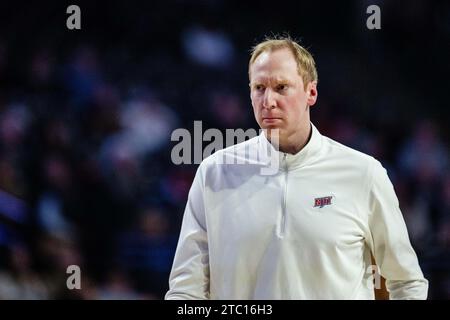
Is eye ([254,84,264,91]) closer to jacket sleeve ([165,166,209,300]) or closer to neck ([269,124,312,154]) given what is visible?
neck ([269,124,312,154])

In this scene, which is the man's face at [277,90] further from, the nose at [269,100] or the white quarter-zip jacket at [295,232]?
the white quarter-zip jacket at [295,232]

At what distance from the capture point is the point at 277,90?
238 centimetres

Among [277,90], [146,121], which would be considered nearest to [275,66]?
[277,90]

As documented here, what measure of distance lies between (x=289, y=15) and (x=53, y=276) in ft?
7.38

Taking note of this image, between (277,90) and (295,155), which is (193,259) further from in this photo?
(277,90)

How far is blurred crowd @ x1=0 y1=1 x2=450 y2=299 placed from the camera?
4664mm

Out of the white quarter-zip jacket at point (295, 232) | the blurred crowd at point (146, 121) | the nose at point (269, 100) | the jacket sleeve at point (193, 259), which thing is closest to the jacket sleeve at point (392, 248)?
the white quarter-zip jacket at point (295, 232)

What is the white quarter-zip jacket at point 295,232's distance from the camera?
7.43 feet

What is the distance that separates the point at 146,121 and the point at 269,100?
9.38 feet

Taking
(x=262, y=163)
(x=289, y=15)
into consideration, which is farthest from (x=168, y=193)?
(x=262, y=163)

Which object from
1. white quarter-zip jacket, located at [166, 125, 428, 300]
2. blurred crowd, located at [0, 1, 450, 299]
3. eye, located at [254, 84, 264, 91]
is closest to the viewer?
white quarter-zip jacket, located at [166, 125, 428, 300]

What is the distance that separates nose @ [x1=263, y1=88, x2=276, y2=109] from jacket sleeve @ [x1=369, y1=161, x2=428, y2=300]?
15.0 inches

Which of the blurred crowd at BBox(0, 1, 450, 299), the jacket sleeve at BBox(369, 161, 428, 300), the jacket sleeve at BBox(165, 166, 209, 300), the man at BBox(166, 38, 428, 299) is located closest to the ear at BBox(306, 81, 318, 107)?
the man at BBox(166, 38, 428, 299)

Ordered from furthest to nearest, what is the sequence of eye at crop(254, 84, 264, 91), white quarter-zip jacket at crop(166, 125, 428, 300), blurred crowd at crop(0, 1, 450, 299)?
blurred crowd at crop(0, 1, 450, 299) → eye at crop(254, 84, 264, 91) → white quarter-zip jacket at crop(166, 125, 428, 300)
